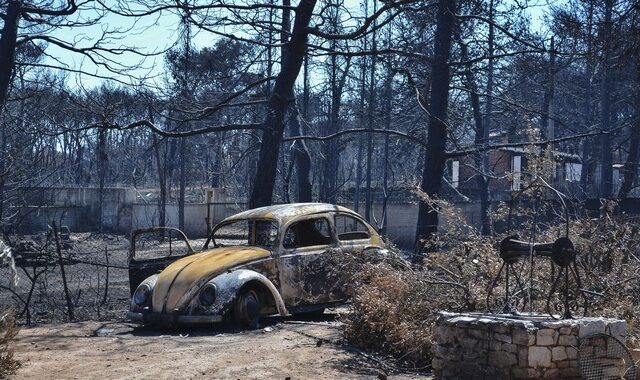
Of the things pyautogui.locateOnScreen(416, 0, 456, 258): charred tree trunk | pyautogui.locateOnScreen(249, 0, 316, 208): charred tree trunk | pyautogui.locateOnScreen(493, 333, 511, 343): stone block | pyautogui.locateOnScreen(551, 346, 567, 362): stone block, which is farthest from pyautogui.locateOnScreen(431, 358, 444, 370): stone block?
pyautogui.locateOnScreen(249, 0, 316, 208): charred tree trunk

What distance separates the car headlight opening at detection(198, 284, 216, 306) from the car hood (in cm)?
12

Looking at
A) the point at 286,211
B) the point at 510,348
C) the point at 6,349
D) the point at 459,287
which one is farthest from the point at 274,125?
the point at 510,348

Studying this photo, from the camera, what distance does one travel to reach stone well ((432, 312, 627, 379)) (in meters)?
7.91

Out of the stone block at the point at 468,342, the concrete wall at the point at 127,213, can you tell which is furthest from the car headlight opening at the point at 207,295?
the concrete wall at the point at 127,213

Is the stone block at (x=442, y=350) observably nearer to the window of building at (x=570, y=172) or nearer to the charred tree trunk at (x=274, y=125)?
the charred tree trunk at (x=274, y=125)

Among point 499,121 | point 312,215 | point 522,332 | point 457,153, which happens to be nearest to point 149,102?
point 312,215

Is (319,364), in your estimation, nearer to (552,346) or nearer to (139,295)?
(552,346)

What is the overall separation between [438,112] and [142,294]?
24.9 ft

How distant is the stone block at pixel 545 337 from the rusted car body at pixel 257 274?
4.79 m

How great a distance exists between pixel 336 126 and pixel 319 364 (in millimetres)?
25797

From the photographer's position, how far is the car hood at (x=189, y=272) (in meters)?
12.0

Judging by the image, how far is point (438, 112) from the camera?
17422mm

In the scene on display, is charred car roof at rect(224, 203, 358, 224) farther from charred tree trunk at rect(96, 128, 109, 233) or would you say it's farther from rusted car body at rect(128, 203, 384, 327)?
charred tree trunk at rect(96, 128, 109, 233)

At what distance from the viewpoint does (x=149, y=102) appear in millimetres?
17109
